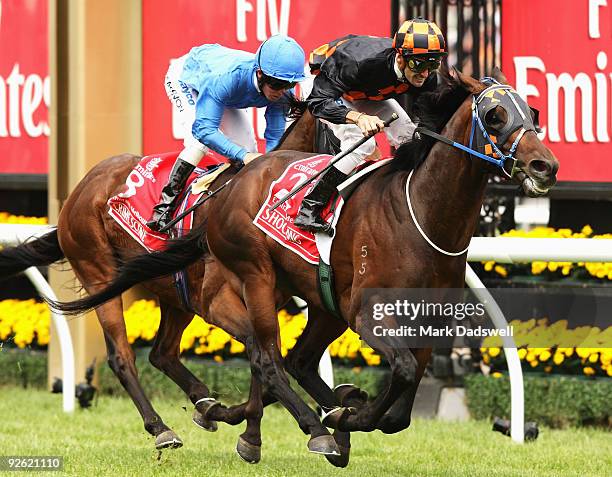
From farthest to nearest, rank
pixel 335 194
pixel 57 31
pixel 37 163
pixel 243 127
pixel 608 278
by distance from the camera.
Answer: pixel 37 163
pixel 57 31
pixel 608 278
pixel 243 127
pixel 335 194

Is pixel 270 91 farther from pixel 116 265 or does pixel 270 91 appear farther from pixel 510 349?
pixel 510 349

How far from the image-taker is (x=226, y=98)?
6391 millimetres

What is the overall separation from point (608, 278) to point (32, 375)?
3800 mm

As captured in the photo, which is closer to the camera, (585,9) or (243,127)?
(243,127)

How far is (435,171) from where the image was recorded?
17.8 feet

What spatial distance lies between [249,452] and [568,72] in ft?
10.3

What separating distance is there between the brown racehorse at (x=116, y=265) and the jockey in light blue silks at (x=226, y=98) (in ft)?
0.61

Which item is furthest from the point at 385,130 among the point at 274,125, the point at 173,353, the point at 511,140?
the point at 173,353

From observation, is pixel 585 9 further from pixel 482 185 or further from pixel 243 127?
pixel 482 185

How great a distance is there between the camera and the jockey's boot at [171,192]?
21.9ft

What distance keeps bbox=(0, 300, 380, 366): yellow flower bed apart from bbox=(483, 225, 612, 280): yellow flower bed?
87cm

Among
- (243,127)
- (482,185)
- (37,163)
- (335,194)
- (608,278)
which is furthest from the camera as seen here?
(37,163)

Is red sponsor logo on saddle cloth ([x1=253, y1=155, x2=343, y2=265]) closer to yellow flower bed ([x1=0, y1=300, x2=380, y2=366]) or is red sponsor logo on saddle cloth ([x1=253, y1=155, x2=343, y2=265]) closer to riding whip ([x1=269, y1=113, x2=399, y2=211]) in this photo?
riding whip ([x1=269, y1=113, x2=399, y2=211])

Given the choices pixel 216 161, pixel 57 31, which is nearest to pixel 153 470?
pixel 216 161
